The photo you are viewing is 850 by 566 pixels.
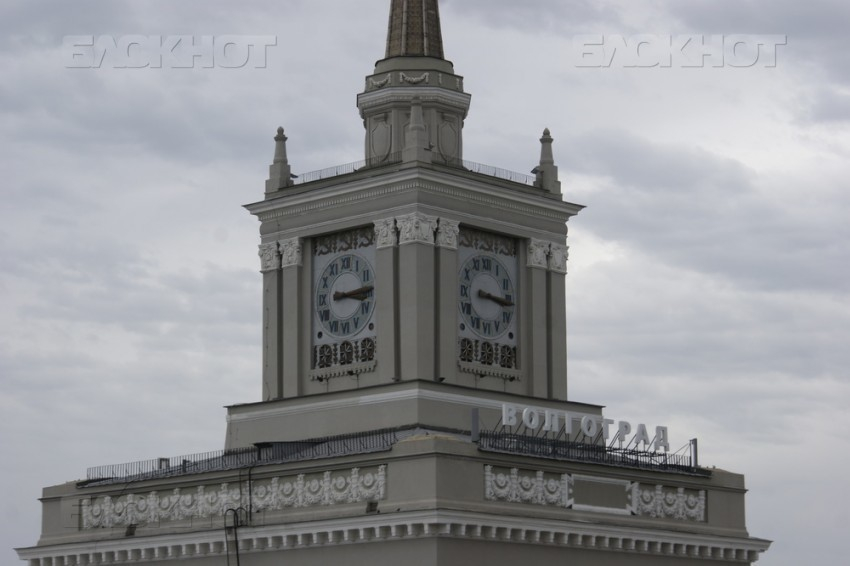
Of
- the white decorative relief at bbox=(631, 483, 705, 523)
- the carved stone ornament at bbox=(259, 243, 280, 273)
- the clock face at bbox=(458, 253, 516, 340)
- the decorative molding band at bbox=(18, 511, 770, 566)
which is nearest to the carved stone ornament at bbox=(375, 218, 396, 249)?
the clock face at bbox=(458, 253, 516, 340)

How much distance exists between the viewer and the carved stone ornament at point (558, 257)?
94000mm

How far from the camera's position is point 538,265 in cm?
9350

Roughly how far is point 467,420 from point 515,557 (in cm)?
776

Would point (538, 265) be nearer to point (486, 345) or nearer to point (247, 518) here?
point (486, 345)

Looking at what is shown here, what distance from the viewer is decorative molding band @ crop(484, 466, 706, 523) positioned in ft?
265

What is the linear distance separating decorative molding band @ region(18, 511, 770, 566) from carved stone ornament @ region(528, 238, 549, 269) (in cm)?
1388

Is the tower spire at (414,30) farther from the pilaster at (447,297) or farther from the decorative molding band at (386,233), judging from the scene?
the pilaster at (447,297)

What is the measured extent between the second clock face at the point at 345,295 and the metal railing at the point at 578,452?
28.5ft

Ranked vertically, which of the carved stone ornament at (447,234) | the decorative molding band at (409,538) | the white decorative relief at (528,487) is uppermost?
the carved stone ornament at (447,234)

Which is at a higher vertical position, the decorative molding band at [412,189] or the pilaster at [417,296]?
the decorative molding band at [412,189]

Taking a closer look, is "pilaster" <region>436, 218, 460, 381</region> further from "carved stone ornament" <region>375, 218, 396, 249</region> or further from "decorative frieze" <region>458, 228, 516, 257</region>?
"carved stone ornament" <region>375, 218, 396, 249</region>

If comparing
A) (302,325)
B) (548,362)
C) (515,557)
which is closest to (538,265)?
(548,362)

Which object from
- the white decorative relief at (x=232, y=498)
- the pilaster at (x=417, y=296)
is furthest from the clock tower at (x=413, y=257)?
the white decorative relief at (x=232, y=498)

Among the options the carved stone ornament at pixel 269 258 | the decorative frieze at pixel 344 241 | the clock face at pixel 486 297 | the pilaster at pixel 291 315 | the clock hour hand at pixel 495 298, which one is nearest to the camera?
the clock face at pixel 486 297
